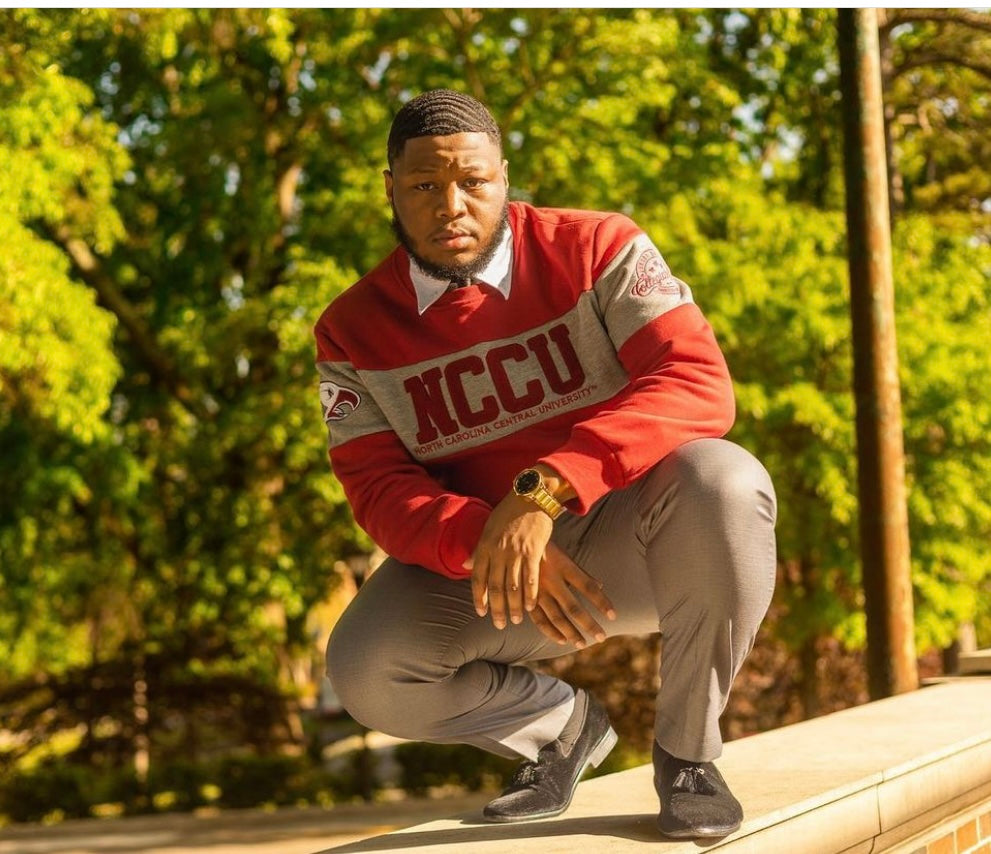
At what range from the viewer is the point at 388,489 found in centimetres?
274

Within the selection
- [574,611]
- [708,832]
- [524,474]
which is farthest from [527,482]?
[708,832]

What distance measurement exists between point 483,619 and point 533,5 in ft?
35.9

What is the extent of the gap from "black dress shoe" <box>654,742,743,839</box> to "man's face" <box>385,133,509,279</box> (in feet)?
3.55

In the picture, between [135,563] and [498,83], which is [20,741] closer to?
[135,563]

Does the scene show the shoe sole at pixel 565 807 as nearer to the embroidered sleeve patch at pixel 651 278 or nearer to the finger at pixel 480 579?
the finger at pixel 480 579

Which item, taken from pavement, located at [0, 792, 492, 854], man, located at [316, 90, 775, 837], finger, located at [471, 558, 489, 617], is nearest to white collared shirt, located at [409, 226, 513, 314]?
man, located at [316, 90, 775, 837]

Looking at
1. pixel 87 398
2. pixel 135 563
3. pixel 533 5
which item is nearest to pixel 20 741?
pixel 135 563

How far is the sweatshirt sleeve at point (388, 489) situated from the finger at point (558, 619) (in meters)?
0.19

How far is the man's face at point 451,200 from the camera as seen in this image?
269cm

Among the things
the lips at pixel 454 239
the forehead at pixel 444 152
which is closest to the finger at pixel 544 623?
the lips at pixel 454 239

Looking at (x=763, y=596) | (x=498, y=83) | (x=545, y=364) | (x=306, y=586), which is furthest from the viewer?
(x=306, y=586)

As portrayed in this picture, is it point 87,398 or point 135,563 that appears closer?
point 87,398

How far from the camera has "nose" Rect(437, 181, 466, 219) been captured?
272 centimetres

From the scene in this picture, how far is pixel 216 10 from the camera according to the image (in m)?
14.2
